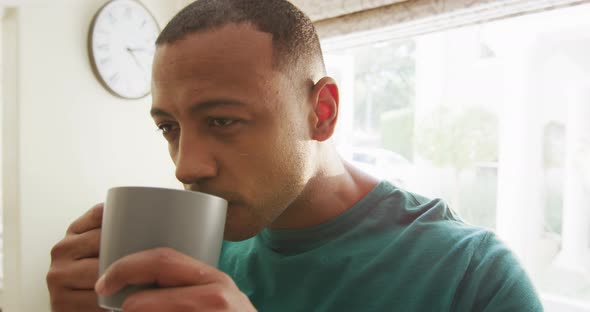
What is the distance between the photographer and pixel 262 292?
736 millimetres

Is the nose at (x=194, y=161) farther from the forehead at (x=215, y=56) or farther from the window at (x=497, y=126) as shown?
the window at (x=497, y=126)

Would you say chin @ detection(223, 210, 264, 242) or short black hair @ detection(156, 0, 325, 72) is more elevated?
short black hair @ detection(156, 0, 325, 72)

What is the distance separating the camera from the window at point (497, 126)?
1784 millimetres

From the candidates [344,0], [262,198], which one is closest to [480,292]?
[262,198]

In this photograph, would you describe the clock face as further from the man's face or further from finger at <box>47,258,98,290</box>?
finger at <box>47,258,98,290</box>

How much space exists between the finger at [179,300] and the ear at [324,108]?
42 cm

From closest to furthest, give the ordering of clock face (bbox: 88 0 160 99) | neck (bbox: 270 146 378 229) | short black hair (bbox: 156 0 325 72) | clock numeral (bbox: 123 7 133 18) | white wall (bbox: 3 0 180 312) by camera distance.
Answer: short black hair (bbox: 156 0 325 72), neck (bbox: 270 146 378 229), white wall (bbox: 3 0 180 312), clock face (bbox: 88 0 160 99), clock numeral (bbox: 123 7 133 18)

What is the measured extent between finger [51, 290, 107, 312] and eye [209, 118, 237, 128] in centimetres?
27

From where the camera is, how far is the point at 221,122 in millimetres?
600

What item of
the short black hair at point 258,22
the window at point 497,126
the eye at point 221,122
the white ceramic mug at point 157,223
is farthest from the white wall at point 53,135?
the white ceramic mug at point 157,223

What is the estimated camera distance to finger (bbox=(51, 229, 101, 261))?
20.6 inches

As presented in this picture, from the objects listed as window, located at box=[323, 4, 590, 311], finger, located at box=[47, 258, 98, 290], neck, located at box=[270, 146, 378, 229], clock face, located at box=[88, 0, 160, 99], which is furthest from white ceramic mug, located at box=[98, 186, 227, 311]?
clock face, located at box=[88, 0, 160, 99]

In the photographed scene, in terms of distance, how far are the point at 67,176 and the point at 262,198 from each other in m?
1.63

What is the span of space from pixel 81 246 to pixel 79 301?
7cm
